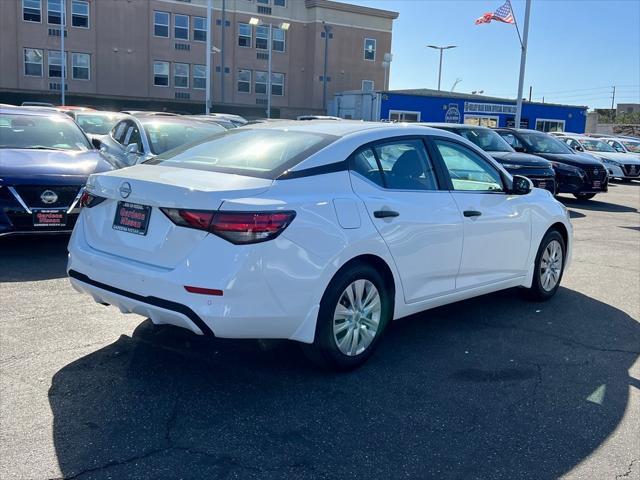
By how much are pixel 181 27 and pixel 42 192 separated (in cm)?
4025

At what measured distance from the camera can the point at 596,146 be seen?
2544cm

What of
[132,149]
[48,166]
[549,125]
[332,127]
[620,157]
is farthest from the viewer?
[549,125]

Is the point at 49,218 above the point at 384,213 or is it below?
below

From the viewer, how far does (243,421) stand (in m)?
3.64

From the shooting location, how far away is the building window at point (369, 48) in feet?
168

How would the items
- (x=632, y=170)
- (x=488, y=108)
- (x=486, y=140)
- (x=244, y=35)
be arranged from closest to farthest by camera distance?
(x=486, y=140), (x=632, y=170), (x=488, y=108), (x=244, y=35)

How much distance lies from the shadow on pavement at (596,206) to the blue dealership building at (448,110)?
64.5ft

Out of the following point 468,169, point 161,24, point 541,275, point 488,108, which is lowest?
point 541,275

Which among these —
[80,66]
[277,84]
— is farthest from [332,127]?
[277,84]

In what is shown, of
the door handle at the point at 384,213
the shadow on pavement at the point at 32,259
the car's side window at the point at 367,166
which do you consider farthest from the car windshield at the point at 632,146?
the door handle at the point at 384,213

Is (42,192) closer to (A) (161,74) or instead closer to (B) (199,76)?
(A) (161,74)

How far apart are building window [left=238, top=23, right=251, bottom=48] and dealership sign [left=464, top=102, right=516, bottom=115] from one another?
16.3 m

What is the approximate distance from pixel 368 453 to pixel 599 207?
13.9 m

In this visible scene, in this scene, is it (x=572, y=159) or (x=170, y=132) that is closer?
(x=170, y=132)
